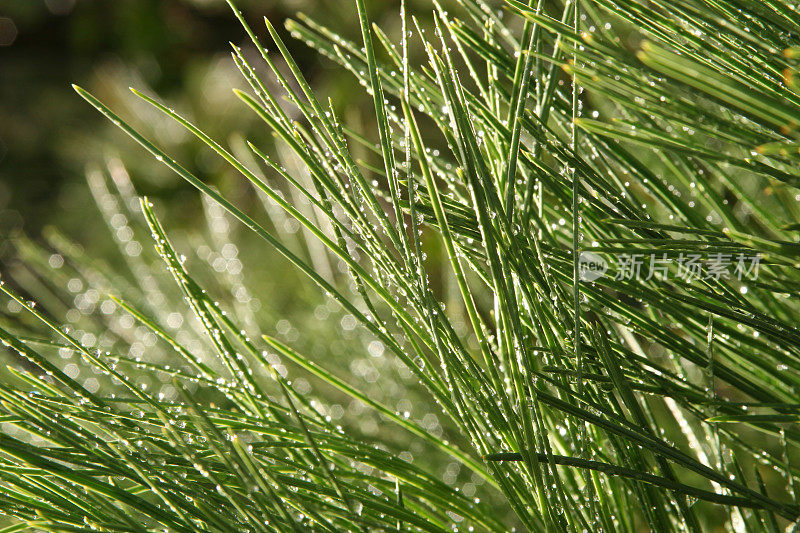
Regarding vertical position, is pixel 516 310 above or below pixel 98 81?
below

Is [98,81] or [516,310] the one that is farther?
[98,81]

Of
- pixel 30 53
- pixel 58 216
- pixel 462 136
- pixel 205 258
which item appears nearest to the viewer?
pixel 462 136

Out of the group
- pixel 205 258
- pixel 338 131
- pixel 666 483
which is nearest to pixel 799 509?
pixel 666 483

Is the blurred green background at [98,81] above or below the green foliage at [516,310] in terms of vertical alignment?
above

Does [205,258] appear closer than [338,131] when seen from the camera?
No

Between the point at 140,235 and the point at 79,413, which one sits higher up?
the point at 140,235

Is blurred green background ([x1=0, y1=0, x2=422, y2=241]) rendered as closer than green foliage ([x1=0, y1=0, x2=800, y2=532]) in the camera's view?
No

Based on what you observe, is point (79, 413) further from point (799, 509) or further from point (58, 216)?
point (58, 216)

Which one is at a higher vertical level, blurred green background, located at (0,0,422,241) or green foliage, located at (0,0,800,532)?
blurred green background, located at (0,0,422,241)

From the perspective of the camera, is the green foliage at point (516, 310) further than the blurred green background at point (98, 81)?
No

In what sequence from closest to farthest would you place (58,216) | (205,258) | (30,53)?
(205,258)
(58,216)
(30,53)

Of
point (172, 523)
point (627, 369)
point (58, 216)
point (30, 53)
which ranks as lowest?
point (172, 523)
